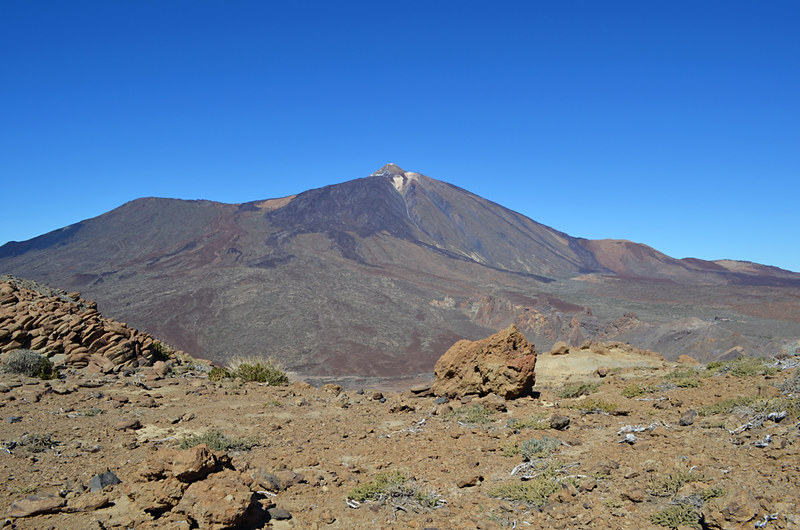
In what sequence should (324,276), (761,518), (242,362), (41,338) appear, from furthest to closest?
(324,276) → (242,362) → (41,338) → (761,518)

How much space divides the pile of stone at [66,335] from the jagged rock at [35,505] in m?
7.62

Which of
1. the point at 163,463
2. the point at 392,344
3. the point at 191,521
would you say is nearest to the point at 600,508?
the point at 191,521

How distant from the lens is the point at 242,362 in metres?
13.1

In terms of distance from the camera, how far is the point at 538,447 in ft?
19.1

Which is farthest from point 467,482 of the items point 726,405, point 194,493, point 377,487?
point 726,405

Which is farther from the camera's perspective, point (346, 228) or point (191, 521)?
point (346, 228)

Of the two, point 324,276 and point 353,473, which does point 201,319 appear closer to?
point 324,276

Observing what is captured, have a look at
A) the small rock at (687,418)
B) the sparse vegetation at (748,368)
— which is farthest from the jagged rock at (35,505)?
the sparse vegetation at (748,368)

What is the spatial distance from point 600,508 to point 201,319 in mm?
47724

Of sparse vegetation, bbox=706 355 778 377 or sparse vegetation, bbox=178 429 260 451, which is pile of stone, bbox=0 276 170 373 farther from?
sparse vegetation, bbox=706 355 778 377

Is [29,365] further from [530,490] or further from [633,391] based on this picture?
[633,391]

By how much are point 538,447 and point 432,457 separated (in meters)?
1.20

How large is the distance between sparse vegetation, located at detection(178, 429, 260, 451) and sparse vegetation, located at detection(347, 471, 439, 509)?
2174 mm

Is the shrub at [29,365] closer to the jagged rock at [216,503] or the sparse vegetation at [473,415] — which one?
the jagged rock at [216,503]
